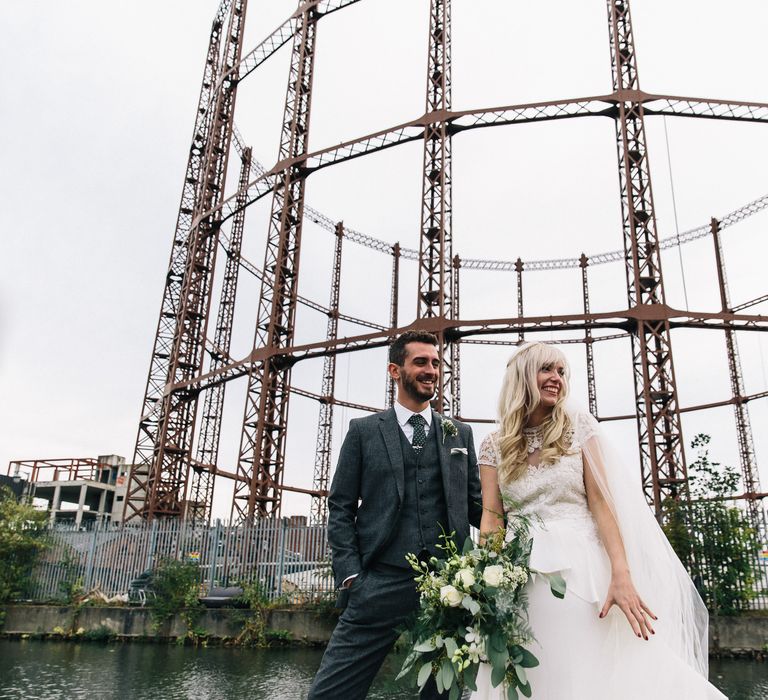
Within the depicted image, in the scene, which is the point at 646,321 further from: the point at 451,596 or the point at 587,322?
the point at 451,596

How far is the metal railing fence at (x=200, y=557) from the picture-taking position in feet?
33.4

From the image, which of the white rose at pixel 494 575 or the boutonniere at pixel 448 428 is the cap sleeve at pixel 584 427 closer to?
the boutonniere at pixel 448 428

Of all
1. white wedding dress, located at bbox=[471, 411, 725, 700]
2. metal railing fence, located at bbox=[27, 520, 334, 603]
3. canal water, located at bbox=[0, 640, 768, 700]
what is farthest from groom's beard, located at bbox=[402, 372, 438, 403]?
metal railing fence, located at bbox=[27, 520, 334, 603]

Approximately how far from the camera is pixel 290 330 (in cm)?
1791

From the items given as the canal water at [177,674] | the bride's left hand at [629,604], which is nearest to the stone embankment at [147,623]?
the canal water at [177,674]

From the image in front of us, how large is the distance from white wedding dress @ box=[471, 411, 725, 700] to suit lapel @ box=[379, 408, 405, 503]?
0.52 meters

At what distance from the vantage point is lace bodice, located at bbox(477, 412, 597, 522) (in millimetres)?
2408

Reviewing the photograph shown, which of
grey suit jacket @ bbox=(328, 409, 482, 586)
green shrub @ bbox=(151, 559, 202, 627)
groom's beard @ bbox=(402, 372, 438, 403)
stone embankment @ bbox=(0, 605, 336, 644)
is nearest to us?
grey suit jacket @ bbox=(328, 409, 482, 586)

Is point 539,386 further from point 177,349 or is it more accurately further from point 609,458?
point 177,349

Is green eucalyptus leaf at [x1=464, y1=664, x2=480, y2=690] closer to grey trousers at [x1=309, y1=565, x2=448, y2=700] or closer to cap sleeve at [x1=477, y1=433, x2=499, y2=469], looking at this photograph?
grey trousers at [x1=309, y1=565, x2=448, y2=700]

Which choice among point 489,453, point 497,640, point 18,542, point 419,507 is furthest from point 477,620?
point 18,542

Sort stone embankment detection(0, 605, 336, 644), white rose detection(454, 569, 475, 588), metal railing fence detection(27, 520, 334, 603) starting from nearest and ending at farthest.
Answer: white rose detection(454, 569, 475, 588)
stone embankment detection(0, 605, 336, 644)
metal railing fence detection(27, 520, 334, 603)

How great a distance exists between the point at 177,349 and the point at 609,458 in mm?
20992

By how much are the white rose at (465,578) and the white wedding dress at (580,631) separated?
0.90ft
